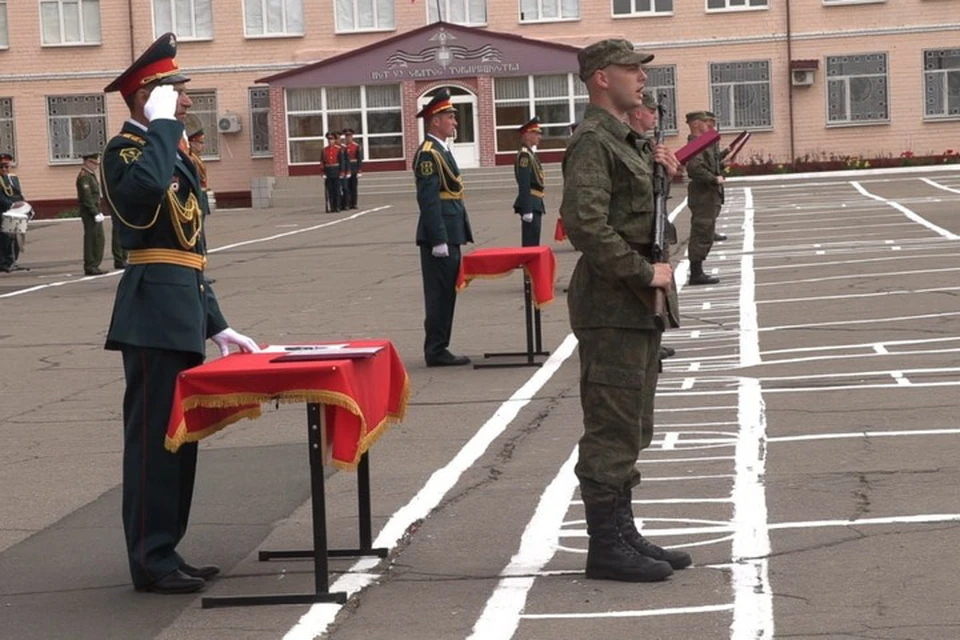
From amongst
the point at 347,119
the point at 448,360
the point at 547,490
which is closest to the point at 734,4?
the point at 347,119

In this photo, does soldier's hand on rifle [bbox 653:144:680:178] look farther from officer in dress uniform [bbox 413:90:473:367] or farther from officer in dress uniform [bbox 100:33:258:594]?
officer in dress uniform [bbox 413:90:473:367]

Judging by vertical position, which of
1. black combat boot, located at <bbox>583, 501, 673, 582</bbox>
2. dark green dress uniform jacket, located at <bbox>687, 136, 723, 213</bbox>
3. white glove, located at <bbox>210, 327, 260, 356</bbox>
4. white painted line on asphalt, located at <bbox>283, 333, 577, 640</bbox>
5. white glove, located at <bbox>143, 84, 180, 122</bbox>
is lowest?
white painted line on asphalt, located at <bbox>283, 333, 577, 640</bbox>

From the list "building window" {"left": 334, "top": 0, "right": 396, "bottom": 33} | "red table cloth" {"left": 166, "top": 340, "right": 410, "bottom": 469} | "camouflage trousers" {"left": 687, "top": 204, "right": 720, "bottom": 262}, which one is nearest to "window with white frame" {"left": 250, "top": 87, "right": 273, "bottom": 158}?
"building window" {"left": 334, "top": 0, "right": 396, "bottom": 33}

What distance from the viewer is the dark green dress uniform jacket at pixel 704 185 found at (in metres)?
21.5

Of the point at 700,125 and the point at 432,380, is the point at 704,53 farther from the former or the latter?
the point at 432,380

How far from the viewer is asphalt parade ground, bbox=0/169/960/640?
6.94 meters

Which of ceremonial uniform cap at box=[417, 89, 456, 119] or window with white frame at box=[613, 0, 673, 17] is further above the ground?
window with white frame at box=[613, 0, 673, 17]

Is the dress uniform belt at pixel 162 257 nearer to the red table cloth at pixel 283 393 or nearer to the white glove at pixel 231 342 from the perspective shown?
the white glove at pixel 231 342

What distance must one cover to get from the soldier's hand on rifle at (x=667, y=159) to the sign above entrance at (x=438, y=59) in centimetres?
4897

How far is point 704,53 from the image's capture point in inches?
2295

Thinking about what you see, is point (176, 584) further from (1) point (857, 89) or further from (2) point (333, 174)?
(1) point (857, 89)

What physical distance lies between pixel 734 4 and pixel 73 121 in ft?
72.3

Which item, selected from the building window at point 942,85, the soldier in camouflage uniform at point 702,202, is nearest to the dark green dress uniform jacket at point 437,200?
the soldier in camouflage uniform at point 702,202

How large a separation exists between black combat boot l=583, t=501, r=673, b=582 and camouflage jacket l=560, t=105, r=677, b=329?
758 millimetres
